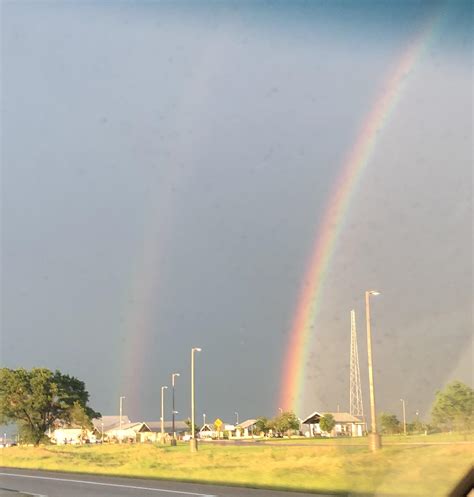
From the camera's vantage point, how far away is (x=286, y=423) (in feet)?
440

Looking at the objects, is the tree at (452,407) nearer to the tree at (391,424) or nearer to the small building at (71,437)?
the tree at (391,424)

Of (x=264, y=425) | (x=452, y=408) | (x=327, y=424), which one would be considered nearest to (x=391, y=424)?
(x=452, y=408)

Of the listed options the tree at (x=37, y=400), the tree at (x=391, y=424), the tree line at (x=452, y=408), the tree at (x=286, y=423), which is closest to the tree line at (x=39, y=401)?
the tree at (x=37, y=400)

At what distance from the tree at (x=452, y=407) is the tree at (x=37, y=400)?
6069 cm

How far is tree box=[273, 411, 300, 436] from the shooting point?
133375mm

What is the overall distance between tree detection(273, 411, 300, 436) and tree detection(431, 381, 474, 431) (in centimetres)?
10638

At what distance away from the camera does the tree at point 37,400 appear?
82188 mm

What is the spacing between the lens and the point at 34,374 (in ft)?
275

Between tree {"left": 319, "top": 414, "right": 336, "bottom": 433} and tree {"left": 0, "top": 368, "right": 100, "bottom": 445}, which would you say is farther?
tree {"left": 319, "top": 414, "right": 336, "bottom": 433}

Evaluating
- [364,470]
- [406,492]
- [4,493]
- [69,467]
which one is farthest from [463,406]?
[69,467]

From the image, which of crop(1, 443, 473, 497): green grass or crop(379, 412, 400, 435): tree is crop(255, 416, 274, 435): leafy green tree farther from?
crop(1, 443, 473, 497): green grass

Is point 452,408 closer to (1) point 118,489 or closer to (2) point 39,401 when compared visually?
(1) point 118,489

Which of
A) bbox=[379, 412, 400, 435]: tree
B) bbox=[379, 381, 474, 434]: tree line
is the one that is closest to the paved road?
bbox=[379, 381, 474, 434]: tree line

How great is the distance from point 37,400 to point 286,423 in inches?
2422
